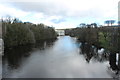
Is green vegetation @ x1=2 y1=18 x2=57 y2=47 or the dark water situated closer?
the dark water

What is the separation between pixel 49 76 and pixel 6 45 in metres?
15.1

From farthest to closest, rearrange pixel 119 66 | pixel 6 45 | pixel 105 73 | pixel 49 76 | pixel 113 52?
pixel 6 45 < pixel 113 52 < pixel 119 66 < pixel 105 73 < pixel 49 76

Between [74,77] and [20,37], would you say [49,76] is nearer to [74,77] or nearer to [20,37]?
[74,77]

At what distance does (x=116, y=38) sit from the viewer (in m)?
12.0

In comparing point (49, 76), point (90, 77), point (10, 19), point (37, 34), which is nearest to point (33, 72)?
point (49, 76)

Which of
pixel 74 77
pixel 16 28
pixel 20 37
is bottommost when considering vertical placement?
pixel 74 77

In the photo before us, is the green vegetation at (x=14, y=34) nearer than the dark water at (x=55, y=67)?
No

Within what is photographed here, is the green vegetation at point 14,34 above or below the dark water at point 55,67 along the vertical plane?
above

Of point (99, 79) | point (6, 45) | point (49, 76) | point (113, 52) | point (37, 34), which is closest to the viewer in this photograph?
point (99, 79)

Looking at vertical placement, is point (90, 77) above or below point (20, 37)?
below

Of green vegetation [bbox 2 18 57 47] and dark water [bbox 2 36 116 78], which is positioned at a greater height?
green vegetation [bbox 2 18 57 47]

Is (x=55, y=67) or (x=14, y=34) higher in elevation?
(x=14, y=34)

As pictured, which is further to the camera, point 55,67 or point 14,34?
point 14,34

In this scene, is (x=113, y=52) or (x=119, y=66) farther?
(x=113, y=52)
